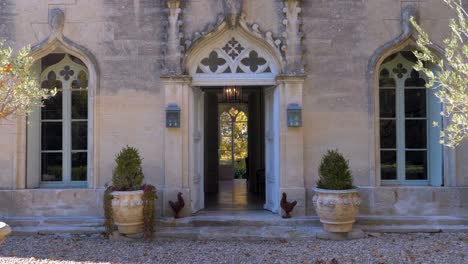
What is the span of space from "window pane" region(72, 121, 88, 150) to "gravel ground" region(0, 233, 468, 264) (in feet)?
5.54

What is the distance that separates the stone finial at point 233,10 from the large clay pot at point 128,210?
10.3 feet

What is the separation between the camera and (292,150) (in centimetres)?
736

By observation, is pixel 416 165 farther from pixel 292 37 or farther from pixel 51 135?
pixel 51 135

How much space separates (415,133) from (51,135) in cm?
640

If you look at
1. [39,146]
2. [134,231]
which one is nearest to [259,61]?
[134,231]

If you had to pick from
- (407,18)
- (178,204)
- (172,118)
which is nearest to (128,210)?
(178,204)

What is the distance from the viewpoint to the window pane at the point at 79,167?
7.86 metres

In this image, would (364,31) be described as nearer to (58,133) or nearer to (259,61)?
(259,61)

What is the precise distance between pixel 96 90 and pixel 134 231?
2.47 meters

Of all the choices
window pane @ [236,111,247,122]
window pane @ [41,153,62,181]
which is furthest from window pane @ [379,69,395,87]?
window pane @ [236,111,247,122]

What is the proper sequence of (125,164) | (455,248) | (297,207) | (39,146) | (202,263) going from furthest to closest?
(39,146) < (297,207) < (125,164) < (455,248) < (202,263)

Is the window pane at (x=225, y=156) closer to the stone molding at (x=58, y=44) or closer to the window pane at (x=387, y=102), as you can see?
the window pane at (x=387, y=102)

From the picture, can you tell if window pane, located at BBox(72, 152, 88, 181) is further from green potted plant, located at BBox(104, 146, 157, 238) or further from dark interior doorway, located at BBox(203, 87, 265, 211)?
dark interior doorway, located at BBox(203, 87, 265, 211)

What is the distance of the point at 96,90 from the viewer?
24.6 feet
